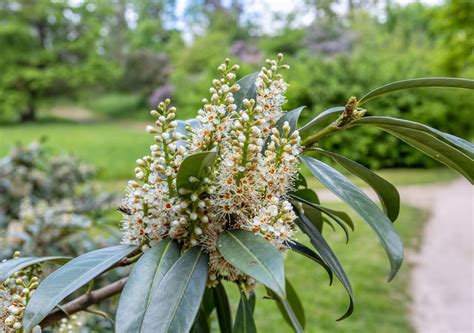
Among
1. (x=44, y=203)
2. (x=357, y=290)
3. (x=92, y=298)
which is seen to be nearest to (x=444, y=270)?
(x=357, y=290)

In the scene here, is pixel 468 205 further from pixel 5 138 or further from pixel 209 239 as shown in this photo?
pixel 5 138

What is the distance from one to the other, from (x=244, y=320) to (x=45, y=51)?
20.8 metres

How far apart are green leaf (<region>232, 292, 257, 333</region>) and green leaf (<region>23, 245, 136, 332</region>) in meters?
0.18

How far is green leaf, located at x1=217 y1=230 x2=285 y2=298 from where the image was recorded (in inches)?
20.0

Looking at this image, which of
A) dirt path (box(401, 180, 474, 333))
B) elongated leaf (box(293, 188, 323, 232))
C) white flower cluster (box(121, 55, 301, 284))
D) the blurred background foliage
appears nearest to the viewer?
white flower cluster (box(121, 55, 301, 284))

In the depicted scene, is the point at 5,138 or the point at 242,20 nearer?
the point at 5,138

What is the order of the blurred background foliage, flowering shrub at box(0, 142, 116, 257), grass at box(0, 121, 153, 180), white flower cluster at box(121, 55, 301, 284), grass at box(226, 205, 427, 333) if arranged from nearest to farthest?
1. white flower cluster at box(121, 55, 301, 284)
2. flowering shrub at box(0, 142, 116, 257)
3. grass at box(226, 205, 427, 333)
4. grass at box(0, 121, 153, 180)
5. the blurred background foliage

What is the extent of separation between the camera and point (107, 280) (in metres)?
1.88

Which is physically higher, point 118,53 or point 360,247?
point 118,53

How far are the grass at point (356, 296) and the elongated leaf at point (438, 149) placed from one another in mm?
2566

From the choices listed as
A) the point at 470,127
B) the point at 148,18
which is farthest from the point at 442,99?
the point at 148,18

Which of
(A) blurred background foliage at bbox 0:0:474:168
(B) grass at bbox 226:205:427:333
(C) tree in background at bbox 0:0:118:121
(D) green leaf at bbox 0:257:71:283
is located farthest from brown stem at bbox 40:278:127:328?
(C) tree in background at bbox 0:0:118:121

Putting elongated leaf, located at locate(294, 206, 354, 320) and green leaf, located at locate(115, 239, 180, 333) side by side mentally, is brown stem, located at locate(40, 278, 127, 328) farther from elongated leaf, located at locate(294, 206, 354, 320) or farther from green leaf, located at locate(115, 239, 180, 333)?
elongated leaf, located at locate(294, 206, 354, 320)

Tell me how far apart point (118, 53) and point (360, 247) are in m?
22.7
